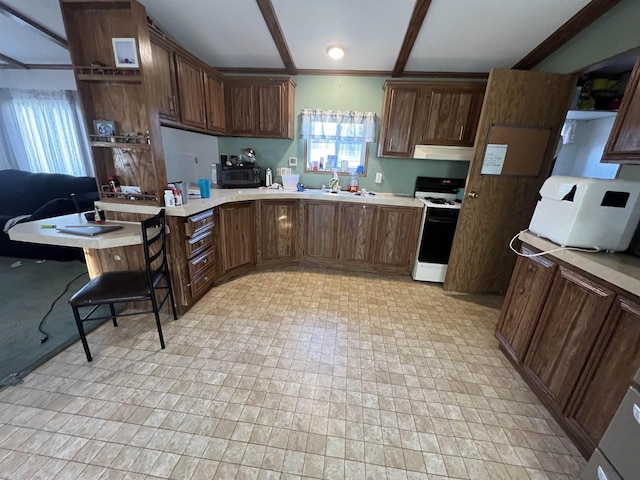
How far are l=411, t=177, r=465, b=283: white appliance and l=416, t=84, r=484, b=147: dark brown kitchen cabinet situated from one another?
1.76 feet

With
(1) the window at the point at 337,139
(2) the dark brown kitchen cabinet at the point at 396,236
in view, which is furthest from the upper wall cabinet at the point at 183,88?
(2) the dark brown kitchen cabinet at the point at 396,236

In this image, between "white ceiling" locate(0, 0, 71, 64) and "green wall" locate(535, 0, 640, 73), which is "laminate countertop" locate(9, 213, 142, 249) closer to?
"white ceiling" locate(0, 0, 71, 64)

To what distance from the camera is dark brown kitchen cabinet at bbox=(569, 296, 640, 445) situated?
1.05 metres

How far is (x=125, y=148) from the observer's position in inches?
75.4

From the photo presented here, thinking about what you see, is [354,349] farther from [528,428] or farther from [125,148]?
[125,148]

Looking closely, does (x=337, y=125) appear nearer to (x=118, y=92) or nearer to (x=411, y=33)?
(x=411, y=33)

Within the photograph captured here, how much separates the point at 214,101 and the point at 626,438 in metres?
3.81

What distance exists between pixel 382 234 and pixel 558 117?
1926 mm

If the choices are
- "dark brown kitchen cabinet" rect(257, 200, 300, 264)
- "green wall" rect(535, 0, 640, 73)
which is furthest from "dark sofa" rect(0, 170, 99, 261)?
"green wall" rect(535, 0, 640, 73)

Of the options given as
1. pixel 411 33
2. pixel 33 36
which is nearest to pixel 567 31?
pixel 411 33

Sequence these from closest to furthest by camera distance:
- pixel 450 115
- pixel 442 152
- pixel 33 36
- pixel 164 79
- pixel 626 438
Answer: pixel 626 438 < pixel 164 79 < pixel 33 36 < pixel 450 115 < pixel 442 152

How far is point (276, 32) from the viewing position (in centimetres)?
233

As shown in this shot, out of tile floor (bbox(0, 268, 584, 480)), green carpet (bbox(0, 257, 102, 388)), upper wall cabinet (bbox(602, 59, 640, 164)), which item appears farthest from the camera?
green carpet (bbox(0, 257, 102, 388))

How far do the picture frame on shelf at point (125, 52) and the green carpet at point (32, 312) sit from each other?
2020 mm
